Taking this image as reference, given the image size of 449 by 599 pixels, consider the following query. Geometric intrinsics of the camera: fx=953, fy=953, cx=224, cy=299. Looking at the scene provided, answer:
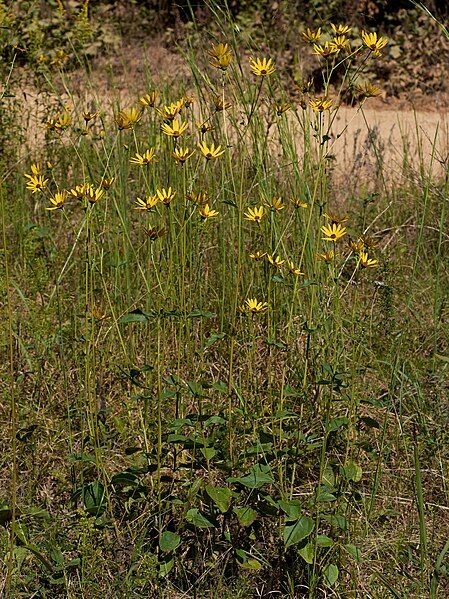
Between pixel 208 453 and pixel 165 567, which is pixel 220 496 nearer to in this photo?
pixel 208 453

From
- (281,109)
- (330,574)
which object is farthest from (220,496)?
(281,109)

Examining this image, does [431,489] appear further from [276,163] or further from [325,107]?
[276,163]

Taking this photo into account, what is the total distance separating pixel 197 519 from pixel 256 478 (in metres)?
0.15

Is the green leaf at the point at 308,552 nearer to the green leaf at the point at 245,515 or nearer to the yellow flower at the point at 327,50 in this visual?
the green leaf at the point at 245,515

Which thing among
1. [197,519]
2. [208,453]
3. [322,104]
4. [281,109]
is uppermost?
[322,104]

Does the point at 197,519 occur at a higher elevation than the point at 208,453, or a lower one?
lower

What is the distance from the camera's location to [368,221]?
3.90 m

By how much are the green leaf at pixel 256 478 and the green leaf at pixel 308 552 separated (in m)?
0.15

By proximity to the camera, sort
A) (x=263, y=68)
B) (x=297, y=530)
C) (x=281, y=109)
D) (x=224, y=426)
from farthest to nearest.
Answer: (x=281, y=109) → (x=224, y=426) → (x=263, y=68) → (x=297, y=530)

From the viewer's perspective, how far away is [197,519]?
6.39 feet

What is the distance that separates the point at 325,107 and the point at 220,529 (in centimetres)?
97

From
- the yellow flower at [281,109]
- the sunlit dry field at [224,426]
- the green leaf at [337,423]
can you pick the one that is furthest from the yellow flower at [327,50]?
the green leaf at [337,423]

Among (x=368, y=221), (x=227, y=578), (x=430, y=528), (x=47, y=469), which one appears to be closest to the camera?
(x=227, y=578)

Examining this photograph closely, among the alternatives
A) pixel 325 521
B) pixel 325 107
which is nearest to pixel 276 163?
pixel 325 107
